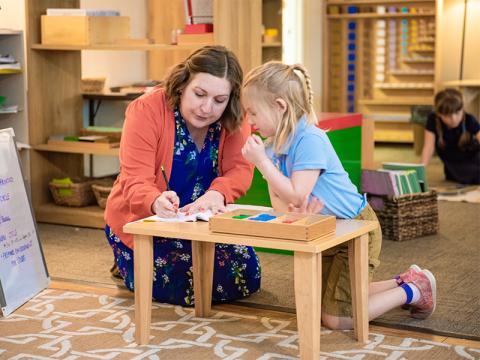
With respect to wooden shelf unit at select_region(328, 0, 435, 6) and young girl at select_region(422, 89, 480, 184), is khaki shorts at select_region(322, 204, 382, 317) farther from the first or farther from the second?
wooden shelf unit at select_region(328, 0, 435, 6)

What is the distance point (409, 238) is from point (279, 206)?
1777 mm

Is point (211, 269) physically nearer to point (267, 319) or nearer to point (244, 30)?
point (267, 319)

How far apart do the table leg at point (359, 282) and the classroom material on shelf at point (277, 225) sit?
0.21 m

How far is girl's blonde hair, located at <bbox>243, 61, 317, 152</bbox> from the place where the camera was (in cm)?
262

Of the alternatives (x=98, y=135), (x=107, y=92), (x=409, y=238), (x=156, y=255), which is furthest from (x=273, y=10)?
(x=156, y=255)

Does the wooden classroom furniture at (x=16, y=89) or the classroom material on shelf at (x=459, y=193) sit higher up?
the wooden classroom furniture at (x=16, y=89)

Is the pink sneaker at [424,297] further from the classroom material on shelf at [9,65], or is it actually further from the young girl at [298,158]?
the classroom material on shelf at [9,65]

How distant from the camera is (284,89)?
2617mm

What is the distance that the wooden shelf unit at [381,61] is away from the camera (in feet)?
27.6

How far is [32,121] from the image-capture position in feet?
15.1

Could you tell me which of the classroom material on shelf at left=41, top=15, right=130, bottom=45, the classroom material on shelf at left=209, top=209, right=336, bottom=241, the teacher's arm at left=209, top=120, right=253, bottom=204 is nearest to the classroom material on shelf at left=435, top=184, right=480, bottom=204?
Result: the classroom material on shelf at left=41, top=15, right=130, bottom=45

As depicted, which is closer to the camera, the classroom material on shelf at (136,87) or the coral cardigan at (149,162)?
the coral cardigan at (149,162)

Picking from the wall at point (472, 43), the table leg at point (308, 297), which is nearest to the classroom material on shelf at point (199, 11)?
the table leg at point (308, 297)

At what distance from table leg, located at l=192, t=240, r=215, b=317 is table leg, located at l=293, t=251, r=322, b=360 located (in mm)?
658
